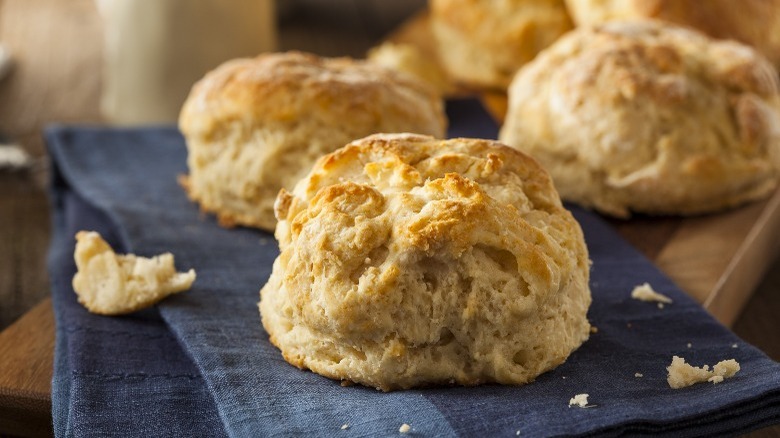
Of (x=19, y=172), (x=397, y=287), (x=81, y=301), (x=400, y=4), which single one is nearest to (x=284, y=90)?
(x=81, y=301)

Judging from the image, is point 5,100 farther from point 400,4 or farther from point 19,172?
point 400,4

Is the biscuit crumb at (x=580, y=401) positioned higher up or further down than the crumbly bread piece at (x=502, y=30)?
further down

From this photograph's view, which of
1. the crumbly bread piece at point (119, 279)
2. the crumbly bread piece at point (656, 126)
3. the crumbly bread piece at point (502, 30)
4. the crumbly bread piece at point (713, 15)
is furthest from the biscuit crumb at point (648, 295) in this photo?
the crumbly bread piece at point (502, 30)

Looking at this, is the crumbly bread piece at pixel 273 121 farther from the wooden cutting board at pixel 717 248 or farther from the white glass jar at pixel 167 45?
the white glass jar at pixel 167 45

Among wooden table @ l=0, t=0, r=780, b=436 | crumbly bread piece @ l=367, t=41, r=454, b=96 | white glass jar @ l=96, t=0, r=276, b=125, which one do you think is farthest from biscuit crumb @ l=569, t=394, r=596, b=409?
white glass jar @ l=96, t=0, r=276, b=125

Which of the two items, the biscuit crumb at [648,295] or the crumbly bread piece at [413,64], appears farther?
the crumbly bread piece at [413,64]

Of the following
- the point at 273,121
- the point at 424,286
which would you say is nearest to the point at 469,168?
the point at 424,286

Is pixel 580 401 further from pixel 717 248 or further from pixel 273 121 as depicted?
pixel 273 121
